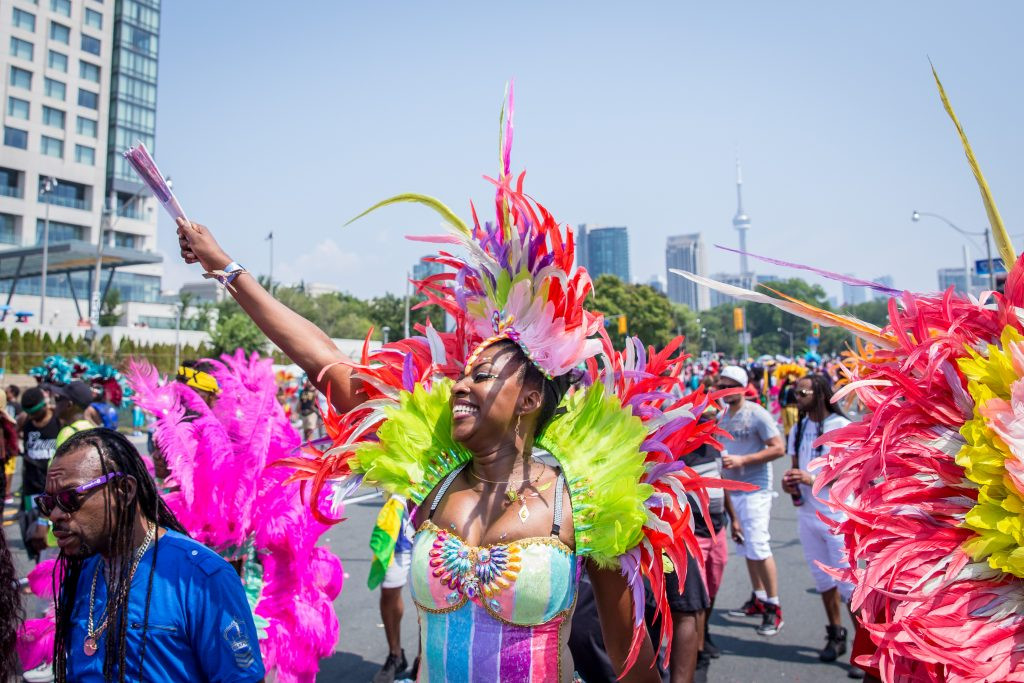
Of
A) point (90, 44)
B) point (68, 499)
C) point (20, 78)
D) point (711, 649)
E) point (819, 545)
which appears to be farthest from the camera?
point (90, 44)

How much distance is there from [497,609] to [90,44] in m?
66.5

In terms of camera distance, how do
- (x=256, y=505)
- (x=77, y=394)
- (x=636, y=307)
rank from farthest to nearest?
(x=636, y=307)
(x=77, y=394)
(x=256, y=505)

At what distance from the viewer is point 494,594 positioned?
2086 millimetres

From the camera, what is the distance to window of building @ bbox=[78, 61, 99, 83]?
55875 millimetres

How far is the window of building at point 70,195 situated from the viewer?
176 ft

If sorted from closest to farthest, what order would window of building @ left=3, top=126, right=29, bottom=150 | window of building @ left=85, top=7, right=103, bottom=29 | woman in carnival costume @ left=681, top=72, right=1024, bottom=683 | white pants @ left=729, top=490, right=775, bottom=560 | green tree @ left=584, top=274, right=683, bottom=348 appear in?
1. woman in carnival costume @ left=681, top=72, right=1024, bottom=683
2. white pants @ left=729, top=490, right=775, bottom=560
3. window of building @ left=3, top=126, right=29, bottom=150
4. window of building @ left=85, top=7, right=103, bottom=29
5. green tree @ left=584, top=274, right=683, bottom=348

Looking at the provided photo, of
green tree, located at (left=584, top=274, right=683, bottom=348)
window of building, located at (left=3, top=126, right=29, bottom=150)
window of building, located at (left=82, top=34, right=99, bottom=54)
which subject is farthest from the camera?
green tree, located at (left=584, top=274, right=683, bottom=348)

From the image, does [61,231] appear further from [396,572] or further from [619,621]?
[619,621]

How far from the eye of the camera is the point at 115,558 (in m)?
2.22

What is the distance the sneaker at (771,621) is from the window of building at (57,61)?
62.3 meters

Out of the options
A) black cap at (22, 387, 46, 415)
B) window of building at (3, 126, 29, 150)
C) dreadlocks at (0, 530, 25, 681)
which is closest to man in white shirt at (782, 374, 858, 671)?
dreadlocks at (0, 530, 25, 681)

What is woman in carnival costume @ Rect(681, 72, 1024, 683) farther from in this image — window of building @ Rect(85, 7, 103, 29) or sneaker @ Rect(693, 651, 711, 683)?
window of building @ Rect(85, 7, 103, 29)

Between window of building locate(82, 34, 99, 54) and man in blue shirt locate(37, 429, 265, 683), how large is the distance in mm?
65186

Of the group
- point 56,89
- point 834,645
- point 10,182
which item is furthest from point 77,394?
point 56,89
